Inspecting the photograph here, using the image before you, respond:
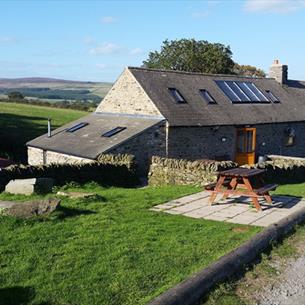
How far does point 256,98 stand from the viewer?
27.2 metres

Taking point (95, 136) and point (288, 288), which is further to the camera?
point (95, 136)

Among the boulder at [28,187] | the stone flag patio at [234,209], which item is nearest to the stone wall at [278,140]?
the stone flag patio at [234,209]

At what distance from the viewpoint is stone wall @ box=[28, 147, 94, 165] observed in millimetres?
19152

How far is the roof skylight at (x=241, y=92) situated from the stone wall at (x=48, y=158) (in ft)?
33.4

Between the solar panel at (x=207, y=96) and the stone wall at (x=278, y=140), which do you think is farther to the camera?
the stone wall at (x=278, y=140)

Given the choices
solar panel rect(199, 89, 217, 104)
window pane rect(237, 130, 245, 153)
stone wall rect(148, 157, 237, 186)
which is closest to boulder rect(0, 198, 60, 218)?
stone wall rect(148, 157, 237, 186)

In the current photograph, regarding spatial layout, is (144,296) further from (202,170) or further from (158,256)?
(202,170)

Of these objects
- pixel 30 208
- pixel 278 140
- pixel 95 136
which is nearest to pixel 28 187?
pixel 30 208

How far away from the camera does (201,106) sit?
2283 centimetres

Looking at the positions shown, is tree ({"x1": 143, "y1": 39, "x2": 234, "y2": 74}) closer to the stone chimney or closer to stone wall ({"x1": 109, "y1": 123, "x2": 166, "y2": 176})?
the stone chimney

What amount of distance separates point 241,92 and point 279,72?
22.3 feet

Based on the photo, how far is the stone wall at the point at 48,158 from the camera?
19152 mm

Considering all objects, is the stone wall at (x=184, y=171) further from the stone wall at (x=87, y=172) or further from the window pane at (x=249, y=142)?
the window pane at (x=249, y=142)

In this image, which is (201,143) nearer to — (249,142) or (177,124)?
(177,124)
